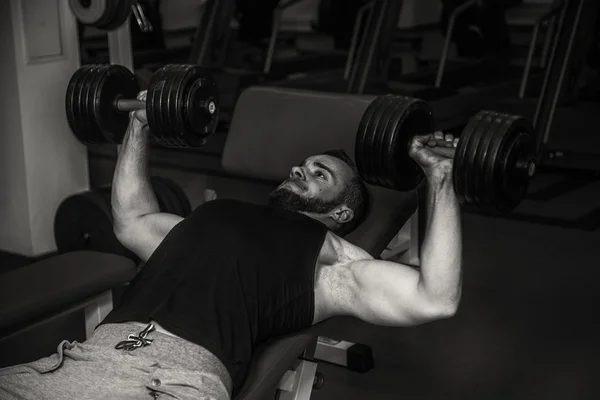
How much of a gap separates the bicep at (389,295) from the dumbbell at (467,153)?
208 mm

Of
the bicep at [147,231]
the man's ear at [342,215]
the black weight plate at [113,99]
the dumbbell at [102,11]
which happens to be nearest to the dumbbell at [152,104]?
the black weight plate at [113,99]

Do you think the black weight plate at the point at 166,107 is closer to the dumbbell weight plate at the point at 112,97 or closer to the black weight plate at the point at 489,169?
the dumbbell weight plate at the point at 112,97

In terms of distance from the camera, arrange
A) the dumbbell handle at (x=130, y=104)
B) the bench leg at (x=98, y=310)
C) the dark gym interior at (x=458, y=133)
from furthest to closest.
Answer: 1. the dark gym interior at (x=458, y=133)
2. the bench leg at (x=98, y=310)
3. the dumbbell handle at (x=130, y=104)

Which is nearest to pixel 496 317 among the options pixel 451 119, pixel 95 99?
pixel 95 99

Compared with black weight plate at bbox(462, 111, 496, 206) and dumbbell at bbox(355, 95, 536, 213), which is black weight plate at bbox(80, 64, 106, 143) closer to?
dumbbell at bbox(355, 95, 536, 213)

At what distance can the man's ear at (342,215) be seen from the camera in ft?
6.88

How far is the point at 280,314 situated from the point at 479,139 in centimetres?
57

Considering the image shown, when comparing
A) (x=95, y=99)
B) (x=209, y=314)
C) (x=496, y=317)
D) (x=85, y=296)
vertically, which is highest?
(x=95, y=99)

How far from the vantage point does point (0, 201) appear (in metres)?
3.74

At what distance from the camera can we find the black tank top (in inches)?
69.4

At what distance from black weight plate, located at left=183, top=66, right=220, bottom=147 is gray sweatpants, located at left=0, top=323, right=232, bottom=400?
0.62 m

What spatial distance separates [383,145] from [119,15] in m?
1.38

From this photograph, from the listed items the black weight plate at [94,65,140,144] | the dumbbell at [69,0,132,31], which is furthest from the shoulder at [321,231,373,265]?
the dumbbell at [69,0,132,31]

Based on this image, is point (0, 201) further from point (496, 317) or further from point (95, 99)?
point (496, 317)
